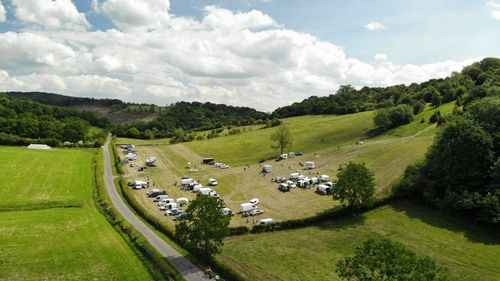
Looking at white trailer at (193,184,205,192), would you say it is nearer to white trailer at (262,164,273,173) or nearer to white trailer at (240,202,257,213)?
white trailer at (240,202,257,213)

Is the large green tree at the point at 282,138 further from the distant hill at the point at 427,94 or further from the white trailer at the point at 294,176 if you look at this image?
the distant hill at the point at 427,94

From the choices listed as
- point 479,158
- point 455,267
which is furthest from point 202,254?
point 479,158

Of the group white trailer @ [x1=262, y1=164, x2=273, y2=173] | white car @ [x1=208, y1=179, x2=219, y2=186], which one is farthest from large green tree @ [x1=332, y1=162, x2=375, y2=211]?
white car @ [x1=208, y1=179, x2=219, y2=186]

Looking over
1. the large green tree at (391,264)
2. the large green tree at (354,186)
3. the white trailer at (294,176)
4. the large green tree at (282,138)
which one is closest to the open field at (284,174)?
the large green tree at (282,138)

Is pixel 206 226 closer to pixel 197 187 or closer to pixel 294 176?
pixel 197 187

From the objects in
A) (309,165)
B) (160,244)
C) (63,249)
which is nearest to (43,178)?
(63,249)

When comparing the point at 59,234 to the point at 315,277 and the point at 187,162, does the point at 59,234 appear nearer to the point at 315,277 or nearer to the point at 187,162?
the point at 315,277
